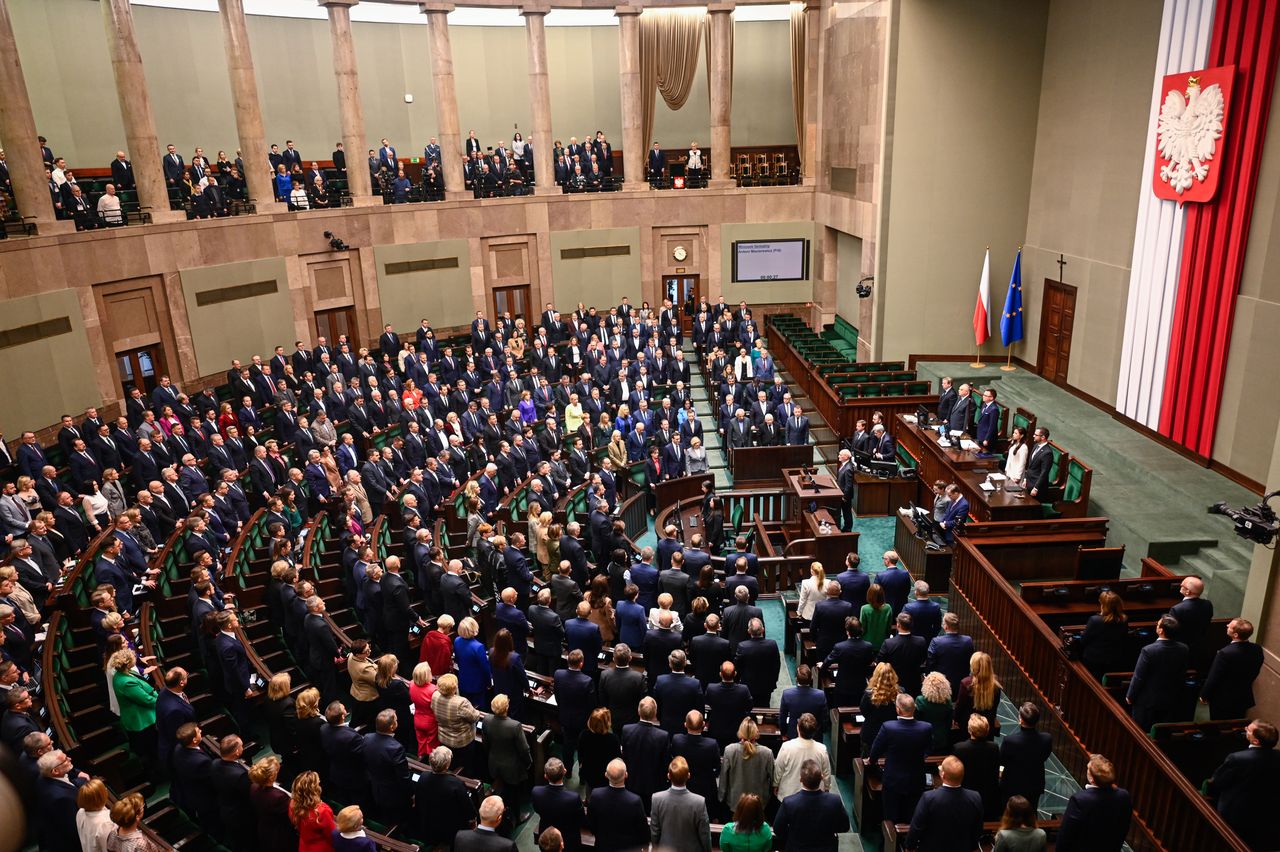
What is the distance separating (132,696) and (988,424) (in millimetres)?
10341

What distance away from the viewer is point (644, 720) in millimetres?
5574

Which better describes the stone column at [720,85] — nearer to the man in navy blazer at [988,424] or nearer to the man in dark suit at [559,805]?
the man in navy blazer at [988,424]

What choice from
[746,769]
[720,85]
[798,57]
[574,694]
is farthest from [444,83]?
[746,769]

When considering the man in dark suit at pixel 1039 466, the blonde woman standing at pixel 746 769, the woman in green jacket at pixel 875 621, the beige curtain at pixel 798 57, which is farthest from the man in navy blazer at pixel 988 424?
the beige curtain at pixel 798 57

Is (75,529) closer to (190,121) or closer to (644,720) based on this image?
(644,720)

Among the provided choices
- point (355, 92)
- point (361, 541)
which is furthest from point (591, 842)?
point (355, 92)

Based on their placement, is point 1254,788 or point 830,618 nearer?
point 1254,788

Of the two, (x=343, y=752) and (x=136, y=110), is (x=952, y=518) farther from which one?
(x=136, y=110)

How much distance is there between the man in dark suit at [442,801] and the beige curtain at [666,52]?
1943 centimetres

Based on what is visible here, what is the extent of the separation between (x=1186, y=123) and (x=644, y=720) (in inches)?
413

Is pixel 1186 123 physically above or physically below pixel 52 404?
above

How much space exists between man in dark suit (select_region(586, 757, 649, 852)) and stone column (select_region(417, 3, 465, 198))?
1800 centimetres

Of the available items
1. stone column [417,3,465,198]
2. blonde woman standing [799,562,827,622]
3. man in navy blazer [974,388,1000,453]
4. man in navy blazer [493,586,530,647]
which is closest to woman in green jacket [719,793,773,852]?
man in navy blazer [493,586,530,647]

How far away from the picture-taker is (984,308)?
626 inches
